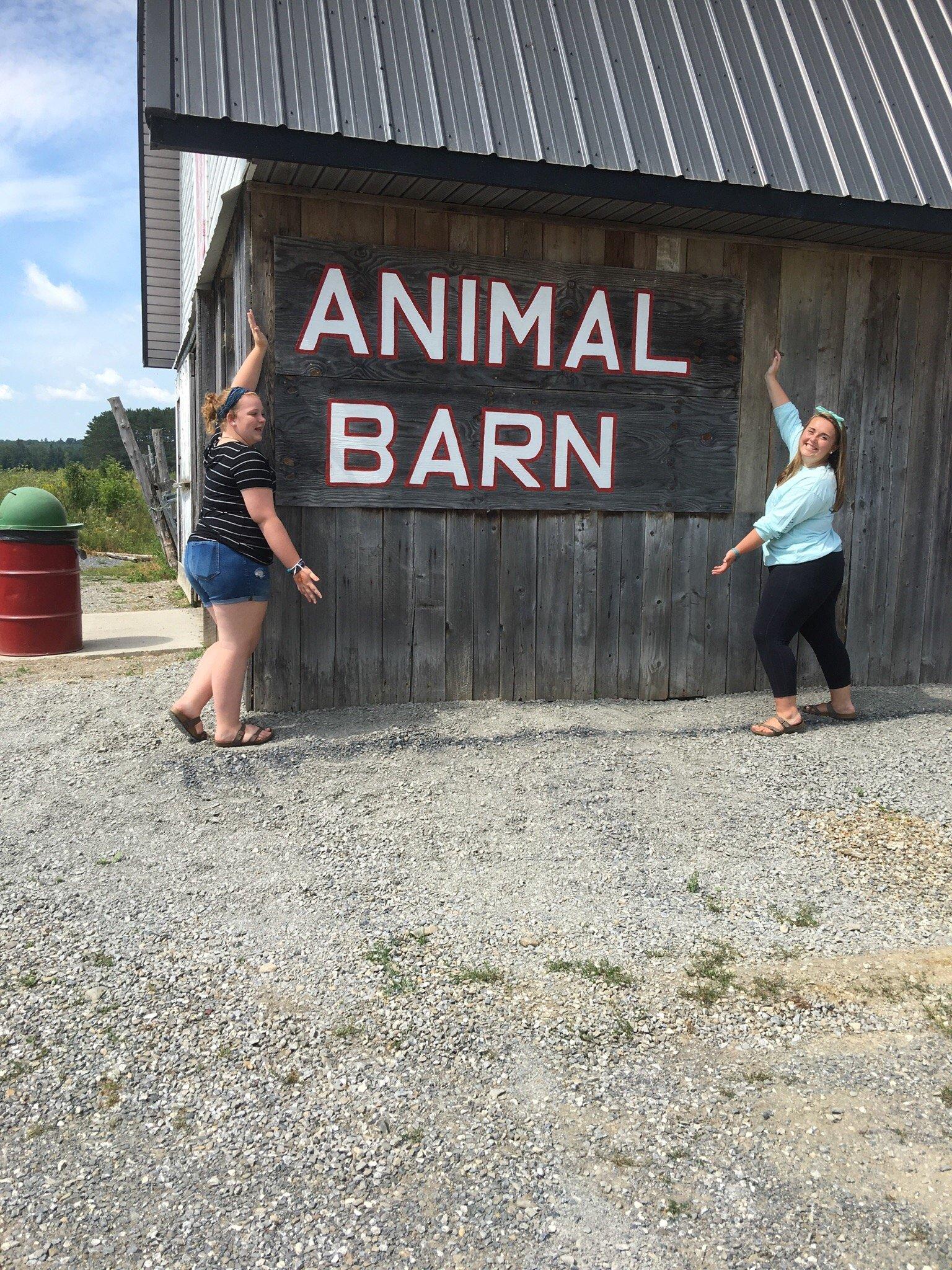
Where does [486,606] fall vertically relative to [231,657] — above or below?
above

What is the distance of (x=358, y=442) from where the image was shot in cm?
549

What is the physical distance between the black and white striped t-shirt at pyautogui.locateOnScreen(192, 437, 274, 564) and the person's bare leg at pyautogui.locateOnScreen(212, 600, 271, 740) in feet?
0.89

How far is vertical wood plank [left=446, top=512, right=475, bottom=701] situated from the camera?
5793mm

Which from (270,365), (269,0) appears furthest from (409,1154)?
(269,0)

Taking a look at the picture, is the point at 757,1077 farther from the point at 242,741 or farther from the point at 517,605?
the point at 517,605

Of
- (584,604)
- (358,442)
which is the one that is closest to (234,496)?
(358,442)

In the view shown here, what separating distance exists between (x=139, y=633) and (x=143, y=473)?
8.48m

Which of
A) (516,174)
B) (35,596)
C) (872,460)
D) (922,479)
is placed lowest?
(35,596)

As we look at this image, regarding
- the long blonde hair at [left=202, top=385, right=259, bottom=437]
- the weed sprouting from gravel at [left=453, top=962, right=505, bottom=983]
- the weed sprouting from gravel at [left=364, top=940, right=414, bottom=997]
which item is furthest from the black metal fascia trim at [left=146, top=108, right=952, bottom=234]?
the weed sprouting from gravel at [left=453, top=962, right=505, bottom=983]

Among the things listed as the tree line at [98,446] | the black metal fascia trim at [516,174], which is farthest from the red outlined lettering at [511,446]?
the tree line at [98,446]

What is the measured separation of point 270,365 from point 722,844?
10.8ft

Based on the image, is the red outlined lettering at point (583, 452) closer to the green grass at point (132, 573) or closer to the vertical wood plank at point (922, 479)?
the vertical wood plank at point (922, 479)

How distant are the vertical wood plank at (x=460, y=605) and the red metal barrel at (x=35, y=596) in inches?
142

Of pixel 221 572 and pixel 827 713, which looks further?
pixel 827 713
